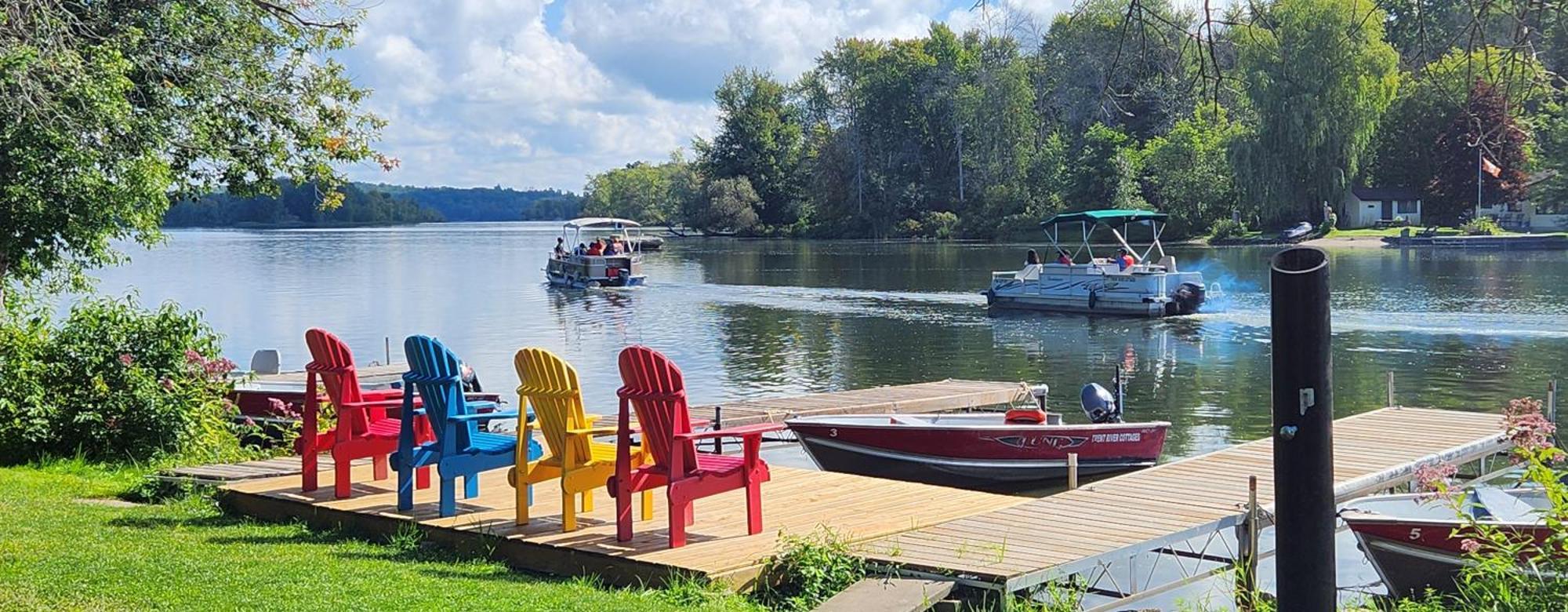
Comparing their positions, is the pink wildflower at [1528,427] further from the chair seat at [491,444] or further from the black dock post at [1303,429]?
the chair seat at [491,444]

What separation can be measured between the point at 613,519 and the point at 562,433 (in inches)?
38.0

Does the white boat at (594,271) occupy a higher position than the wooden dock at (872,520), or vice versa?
the white boat at (594,271)

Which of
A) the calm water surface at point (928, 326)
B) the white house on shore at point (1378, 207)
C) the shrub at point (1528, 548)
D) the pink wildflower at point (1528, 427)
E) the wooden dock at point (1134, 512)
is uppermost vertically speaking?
the white house on shore at point (1378, 207)

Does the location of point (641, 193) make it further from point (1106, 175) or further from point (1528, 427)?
point (1528, 427)

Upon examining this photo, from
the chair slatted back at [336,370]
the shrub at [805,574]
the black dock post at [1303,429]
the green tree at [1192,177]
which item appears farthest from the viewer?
the green tree at [1192,177]

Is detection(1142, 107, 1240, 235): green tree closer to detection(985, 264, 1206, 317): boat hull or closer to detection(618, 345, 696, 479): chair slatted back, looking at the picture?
detection(985, 264, 1206, 317): boat hull

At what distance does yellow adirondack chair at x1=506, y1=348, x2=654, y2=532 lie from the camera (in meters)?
8.70

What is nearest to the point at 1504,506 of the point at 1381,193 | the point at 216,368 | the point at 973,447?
the point at 973,447

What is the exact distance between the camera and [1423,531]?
932 cm

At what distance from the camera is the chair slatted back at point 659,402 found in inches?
328

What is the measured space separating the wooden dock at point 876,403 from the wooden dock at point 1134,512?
697cm

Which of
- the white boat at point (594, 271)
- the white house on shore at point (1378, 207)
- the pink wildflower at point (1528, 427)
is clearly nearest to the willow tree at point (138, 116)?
the pink wildflower at point (1528, 427)

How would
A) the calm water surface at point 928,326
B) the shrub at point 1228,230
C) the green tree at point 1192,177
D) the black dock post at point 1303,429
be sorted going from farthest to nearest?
the green tree at point 1192,177 → the shrub at point 1228,230 → the calm water surface at point 928,326 → the black dock post at point 1303,429

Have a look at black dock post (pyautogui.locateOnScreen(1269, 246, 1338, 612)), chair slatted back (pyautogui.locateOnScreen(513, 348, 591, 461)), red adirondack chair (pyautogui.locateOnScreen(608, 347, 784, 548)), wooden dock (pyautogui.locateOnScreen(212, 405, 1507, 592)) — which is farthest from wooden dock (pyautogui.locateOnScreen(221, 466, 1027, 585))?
black dock post (pyautogui.locateOnScreen(1269, 246, 1338, 612))
